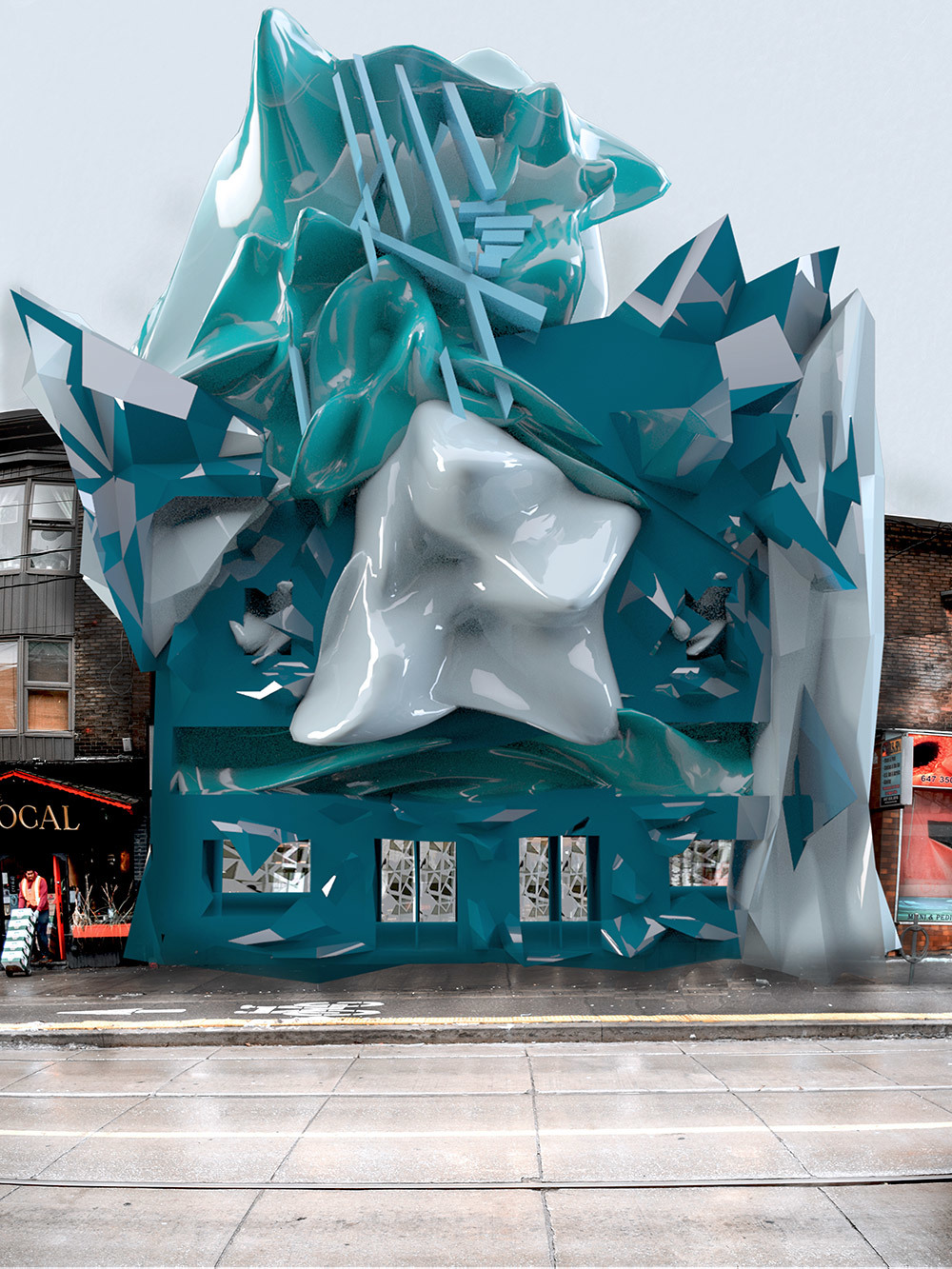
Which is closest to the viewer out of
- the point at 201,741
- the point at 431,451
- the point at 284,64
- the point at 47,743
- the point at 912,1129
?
the point at 912,1129

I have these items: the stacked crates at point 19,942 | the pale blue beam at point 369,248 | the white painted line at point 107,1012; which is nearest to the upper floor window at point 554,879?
the white painted line at point 107,1012

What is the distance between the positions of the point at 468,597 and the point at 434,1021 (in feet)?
18.9

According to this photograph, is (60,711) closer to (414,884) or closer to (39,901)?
(39,901)

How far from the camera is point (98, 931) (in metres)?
16.1

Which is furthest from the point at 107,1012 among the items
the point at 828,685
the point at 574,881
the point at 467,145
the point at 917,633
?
the point at 917,633

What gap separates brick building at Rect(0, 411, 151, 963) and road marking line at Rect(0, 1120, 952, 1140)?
10.1m

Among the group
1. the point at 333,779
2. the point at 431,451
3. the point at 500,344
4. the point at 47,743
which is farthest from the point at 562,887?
the point at 47,743

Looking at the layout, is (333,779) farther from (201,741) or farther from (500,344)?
(500,344)

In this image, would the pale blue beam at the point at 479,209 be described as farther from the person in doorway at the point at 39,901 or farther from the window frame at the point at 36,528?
the person in doorway at the point at 39,901

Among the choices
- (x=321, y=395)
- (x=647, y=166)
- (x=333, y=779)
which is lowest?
(x=333, y=779)

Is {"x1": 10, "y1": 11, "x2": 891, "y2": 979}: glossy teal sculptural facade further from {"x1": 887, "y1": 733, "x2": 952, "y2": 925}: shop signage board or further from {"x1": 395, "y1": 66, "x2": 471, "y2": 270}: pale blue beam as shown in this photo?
{"x1": 887, "y1": 733, "x2": 952, "y2": 925}: shop signage board

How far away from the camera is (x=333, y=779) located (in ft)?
48.4

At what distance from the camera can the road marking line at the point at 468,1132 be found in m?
7.29

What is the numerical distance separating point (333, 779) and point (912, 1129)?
9425mm
